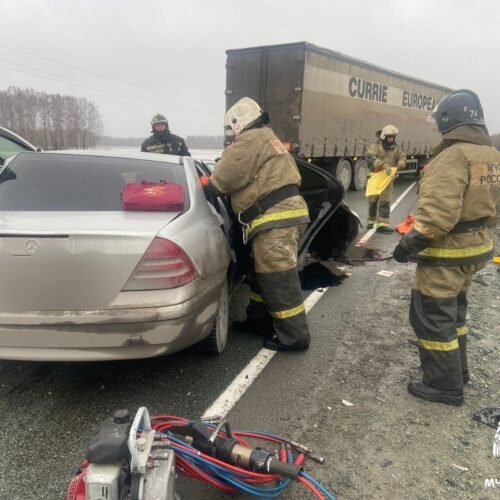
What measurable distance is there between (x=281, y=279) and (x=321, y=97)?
920cm

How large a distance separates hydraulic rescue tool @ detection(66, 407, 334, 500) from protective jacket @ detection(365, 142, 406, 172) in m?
7.18

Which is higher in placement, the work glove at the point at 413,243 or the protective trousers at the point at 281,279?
the work glove at the point at 413,243

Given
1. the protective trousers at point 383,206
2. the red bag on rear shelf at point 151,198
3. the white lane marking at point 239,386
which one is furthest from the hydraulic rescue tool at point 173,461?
the protective trousers at point 383,206

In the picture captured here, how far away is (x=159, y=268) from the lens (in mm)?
2463

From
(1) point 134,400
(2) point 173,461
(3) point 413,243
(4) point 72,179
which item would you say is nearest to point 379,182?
(3) point 413,243

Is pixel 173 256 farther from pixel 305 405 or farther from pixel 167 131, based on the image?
pixel 167 131

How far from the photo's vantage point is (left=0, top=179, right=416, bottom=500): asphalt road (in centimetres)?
224

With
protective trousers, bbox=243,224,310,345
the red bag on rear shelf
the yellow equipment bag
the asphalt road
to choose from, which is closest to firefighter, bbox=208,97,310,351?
protective trousers, bbox=243,224,310,345

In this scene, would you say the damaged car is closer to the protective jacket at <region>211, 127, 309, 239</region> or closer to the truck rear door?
the protective jacket at <region>211, 127, 309, 239</region>

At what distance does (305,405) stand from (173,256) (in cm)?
123

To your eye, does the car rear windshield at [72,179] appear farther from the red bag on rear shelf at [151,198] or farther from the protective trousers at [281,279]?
the protective trousers at [281,279]

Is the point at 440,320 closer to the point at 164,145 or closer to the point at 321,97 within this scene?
the point at 164,145

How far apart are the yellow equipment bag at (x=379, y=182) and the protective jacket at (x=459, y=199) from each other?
18.8ft

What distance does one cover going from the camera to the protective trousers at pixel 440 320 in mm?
2832
